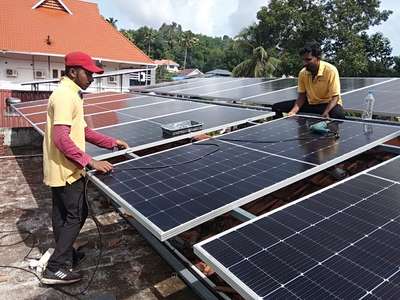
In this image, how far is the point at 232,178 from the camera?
13.8 feet

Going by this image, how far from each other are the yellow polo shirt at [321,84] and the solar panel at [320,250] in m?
3.18

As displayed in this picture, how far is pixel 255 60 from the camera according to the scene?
3800cm

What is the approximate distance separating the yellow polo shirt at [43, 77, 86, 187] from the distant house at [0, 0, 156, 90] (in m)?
23.0

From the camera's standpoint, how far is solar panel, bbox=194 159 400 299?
2391 millimetres

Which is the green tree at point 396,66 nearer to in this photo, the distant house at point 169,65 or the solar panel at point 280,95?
the solar panel at point 280,95

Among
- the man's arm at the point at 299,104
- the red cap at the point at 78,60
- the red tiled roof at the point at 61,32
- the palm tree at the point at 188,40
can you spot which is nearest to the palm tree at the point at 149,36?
the palm tree at the point at 188,40

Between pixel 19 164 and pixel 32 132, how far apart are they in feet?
11.7

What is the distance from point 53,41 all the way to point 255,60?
19925 millimetres

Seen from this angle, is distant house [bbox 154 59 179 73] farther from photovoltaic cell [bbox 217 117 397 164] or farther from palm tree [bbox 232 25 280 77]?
photovoltaic cell [bbox 217 117 397 164]

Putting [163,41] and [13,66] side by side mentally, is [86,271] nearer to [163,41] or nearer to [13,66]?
[13,66]

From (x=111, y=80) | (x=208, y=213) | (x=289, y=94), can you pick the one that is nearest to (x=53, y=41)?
(x=111, y=80)

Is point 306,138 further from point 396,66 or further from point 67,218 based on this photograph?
point 396,66

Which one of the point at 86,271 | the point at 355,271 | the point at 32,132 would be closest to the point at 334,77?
the point at 355,271

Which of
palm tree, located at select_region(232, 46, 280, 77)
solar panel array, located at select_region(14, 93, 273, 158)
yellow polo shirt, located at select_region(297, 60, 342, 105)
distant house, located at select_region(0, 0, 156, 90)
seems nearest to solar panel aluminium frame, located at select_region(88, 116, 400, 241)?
solar panel array, located at select_region(14, 93, 273, 158)
